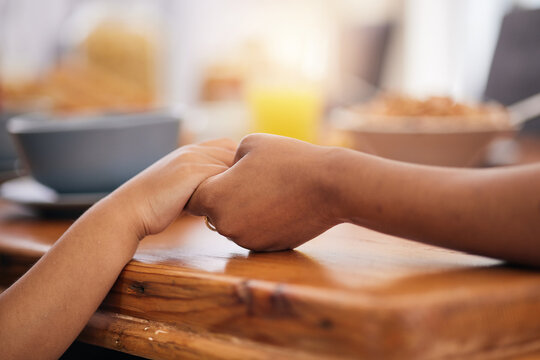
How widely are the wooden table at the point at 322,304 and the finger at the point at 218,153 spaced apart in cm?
8

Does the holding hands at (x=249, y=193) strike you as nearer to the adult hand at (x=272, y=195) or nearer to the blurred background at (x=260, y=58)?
the adult hand at (x=272, y=195)

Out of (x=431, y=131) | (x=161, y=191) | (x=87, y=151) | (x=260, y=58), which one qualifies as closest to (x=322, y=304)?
(x=161, y=191)

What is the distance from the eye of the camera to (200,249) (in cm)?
55

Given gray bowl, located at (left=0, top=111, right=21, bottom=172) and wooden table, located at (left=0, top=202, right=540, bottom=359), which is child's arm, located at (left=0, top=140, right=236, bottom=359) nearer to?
wooden table, located at (left=0, top=202, right=540, bottom=359)

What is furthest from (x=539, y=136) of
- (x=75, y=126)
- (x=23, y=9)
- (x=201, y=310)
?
(x=23, y=9)

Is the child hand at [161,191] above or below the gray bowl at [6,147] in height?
above

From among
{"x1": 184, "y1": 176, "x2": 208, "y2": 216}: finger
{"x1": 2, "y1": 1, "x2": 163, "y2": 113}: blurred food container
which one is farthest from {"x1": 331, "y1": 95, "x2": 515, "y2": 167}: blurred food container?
{"x1": 184, "y1": 176, "x2": 208, "y2": 216}: finger

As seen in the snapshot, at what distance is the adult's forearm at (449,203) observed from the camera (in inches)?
15.8

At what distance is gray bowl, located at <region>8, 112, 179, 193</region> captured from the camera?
0.76 metres

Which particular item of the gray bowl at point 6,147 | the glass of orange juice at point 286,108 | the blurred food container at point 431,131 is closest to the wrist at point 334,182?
the blurred food container at point 431,131

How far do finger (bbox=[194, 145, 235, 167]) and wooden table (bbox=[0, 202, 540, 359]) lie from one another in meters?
0.08

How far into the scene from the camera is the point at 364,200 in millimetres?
442

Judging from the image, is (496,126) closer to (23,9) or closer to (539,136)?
(539,136)

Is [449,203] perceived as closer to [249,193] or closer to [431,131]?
[249,193]
